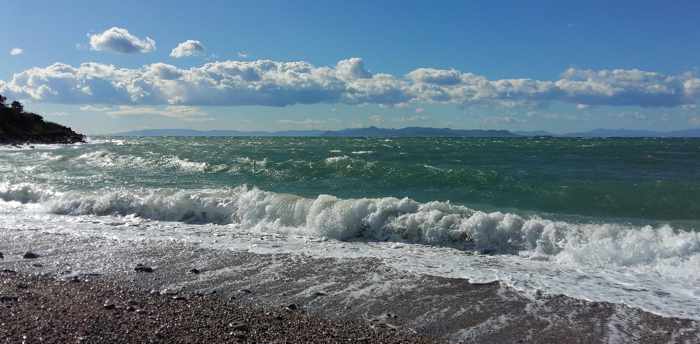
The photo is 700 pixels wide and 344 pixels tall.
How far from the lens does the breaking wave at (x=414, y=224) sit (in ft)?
34.6

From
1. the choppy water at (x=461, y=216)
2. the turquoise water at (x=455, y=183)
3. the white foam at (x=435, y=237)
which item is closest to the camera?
the white foam at (x=435, y=237)

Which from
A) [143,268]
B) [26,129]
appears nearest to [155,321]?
[143,268]

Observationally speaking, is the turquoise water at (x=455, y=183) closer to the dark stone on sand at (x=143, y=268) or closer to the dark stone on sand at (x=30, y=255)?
the dark stone on sand at (x=143, y=268)

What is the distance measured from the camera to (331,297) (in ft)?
24.9

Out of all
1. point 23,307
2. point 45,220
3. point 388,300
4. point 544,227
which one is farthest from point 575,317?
point 45,220

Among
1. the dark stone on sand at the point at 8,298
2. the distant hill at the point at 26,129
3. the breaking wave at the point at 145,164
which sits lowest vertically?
the breaking wave at the point at 145,164

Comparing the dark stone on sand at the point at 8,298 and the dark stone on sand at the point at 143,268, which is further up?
the dark stone on sand at the point at 8,298

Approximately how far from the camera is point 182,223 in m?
14.3

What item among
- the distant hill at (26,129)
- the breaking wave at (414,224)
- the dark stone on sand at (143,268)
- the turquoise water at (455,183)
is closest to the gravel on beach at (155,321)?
the dark stone on sand at (143,268)

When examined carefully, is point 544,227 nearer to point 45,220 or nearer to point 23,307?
point 23,307

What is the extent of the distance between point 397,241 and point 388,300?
4882 mm

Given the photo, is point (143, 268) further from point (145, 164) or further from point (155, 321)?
point (145, 164)

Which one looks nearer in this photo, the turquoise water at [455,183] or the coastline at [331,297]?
the coastline at [331,297]

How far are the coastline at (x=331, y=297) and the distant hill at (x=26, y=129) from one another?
229ft
